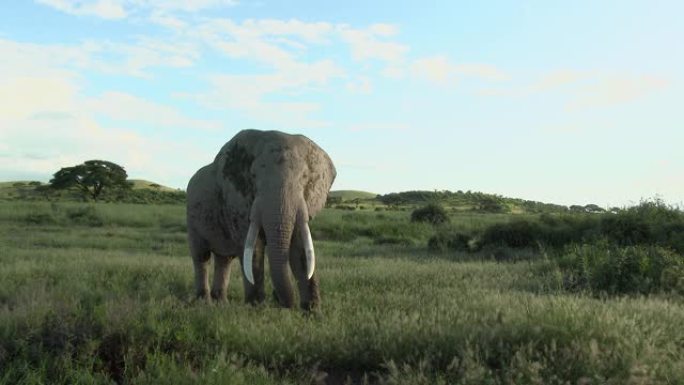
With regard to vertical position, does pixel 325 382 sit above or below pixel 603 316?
below

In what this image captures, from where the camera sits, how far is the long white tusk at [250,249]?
7.00 meters

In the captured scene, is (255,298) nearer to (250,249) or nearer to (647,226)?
(250,249)

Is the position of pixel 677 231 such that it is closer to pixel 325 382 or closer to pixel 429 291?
pixel 429 291

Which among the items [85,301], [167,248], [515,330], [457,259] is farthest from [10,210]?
[515,330]

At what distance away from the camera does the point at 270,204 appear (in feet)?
22.9

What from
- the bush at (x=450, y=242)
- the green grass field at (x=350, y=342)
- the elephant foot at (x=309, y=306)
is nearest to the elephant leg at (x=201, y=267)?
the green grass field at (x=350, y=342)

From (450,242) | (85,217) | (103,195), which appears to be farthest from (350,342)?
(103,195)

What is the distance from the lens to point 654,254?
10.8 metres

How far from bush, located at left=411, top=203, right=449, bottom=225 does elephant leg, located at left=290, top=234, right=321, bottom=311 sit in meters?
26.1

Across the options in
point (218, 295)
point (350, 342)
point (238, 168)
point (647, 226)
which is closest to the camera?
point (350, 342)

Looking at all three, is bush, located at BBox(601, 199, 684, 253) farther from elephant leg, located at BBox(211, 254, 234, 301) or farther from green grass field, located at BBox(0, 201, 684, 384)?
elephant leg, located at BBox(211, 254, 234, 301)

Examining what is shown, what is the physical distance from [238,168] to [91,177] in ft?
185

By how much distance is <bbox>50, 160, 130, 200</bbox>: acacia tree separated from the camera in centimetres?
5975

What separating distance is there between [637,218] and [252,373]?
1539 centimetres
